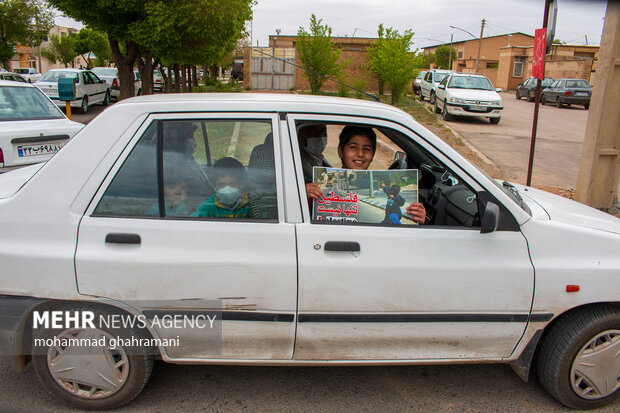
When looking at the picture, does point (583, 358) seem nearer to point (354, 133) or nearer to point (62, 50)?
point (354, 133)

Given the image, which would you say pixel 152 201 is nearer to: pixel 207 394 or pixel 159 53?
pixel 207 394

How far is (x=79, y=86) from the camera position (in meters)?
19.0

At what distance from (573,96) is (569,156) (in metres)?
15.8

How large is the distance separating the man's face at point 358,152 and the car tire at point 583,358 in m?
1.48

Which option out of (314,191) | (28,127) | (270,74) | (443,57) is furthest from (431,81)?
(443,57)

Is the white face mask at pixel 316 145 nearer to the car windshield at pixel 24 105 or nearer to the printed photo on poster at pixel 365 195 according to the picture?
the printed photo on poster at pixel 365 195

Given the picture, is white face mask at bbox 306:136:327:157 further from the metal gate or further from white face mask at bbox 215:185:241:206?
the metal gate

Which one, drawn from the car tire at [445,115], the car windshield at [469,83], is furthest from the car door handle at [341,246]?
the car windshield at [469,83]

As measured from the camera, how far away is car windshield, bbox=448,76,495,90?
696 inches

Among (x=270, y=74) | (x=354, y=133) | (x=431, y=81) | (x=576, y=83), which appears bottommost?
(x=354, y=133)

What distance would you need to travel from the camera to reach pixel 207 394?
9.51 ft

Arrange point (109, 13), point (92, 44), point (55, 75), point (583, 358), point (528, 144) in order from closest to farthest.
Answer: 1. point (583, 358)
2. point (109, 13)
3. point (528, 144)
4. point (55, 75)
5. point (92, 44)

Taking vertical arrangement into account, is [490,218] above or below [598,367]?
above

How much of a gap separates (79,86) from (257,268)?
64.2 feet
